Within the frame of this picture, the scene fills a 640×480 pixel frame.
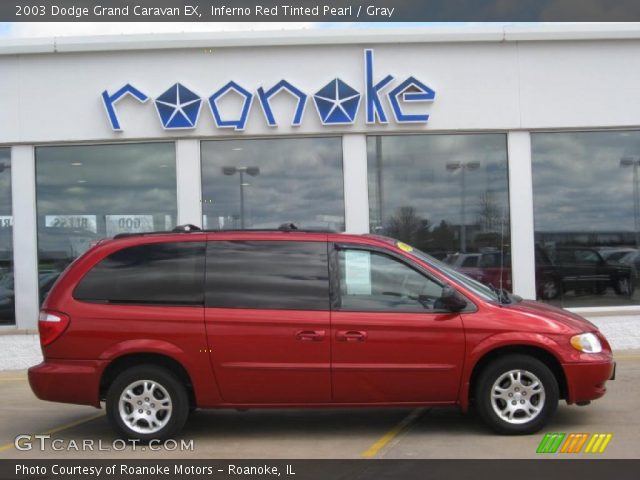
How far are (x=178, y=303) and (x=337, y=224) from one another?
25.1 feet

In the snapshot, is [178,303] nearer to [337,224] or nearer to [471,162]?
[337,224]

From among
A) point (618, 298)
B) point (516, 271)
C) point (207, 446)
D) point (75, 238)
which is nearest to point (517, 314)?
→ point (207, 446)

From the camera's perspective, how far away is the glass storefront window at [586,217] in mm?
13773

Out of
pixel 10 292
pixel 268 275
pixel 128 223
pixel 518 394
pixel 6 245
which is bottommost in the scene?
pixel 518 394

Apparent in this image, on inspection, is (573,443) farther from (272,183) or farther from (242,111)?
(242,111)

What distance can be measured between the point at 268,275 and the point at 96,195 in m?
8.59

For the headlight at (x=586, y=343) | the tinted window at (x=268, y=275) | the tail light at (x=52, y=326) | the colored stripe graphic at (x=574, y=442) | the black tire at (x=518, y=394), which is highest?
the tinted window at (x=268, y=275)

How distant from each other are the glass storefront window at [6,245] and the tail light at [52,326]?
8.15 metres

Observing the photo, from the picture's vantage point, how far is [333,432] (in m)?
6.65

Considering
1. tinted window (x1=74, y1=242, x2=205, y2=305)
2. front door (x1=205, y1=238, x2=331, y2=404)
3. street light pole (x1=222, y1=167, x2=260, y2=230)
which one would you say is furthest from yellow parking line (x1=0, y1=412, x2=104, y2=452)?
street light pole (x1=222, y1=167, x2=260, y2=230)

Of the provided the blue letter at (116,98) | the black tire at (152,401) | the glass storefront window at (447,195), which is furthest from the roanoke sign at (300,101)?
the black tire at (152,401)

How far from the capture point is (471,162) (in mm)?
13773

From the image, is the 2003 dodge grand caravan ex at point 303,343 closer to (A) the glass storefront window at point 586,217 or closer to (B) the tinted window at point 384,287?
(B) the tinted window at point 384,287

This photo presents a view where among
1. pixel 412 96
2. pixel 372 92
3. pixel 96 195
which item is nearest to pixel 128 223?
pixel 96 195
